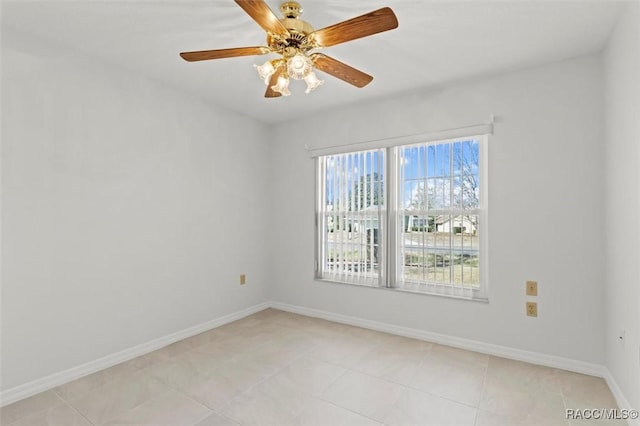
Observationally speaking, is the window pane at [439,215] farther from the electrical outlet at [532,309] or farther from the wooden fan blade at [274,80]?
the wooden fan blade at [274,80]

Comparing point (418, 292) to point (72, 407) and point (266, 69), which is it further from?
point (72, 407)

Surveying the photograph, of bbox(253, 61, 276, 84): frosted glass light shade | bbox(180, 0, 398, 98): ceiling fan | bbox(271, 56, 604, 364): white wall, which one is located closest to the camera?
bbox(180, 0, 398, 98): ceiling fan

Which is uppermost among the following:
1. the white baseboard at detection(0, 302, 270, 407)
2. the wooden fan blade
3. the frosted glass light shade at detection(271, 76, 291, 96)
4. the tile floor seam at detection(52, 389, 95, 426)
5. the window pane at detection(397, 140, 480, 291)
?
the wooden fan blade

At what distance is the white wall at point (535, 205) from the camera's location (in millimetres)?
2529

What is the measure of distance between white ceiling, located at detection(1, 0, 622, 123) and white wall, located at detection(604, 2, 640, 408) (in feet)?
0.81

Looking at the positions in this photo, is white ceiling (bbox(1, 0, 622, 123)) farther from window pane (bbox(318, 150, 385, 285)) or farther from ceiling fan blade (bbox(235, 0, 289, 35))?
window pane (bbox(318, 150, 385, 285))

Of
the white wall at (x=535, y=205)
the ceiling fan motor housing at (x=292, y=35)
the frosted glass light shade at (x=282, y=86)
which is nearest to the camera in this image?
the ceiling fan motor housing at (x=292, y=35)

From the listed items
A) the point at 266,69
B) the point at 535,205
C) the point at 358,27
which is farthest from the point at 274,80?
the point at 535,205

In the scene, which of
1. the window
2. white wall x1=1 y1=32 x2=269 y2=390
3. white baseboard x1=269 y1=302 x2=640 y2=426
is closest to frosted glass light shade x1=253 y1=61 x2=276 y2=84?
white wall x1=1 y1=32 x2=269 y2=390

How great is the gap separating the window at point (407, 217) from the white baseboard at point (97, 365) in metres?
1.46

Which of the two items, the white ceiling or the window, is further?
the window

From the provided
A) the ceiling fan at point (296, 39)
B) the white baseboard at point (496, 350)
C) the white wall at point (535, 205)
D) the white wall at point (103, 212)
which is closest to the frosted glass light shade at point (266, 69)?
the ceiling fan at point (296, 39)

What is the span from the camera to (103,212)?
2.66 m

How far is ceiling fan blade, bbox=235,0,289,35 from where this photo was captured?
147 cm
